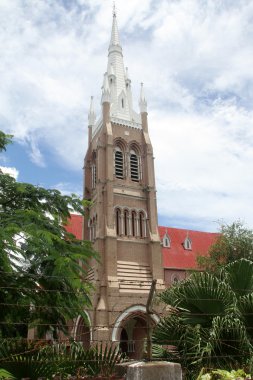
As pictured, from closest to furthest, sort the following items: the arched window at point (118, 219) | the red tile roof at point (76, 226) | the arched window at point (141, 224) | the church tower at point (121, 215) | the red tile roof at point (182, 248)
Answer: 1. the church tower at point (121, 215)
2. the arched window at point (118, 219)
3. the arched window at point (141, 224)
4. the red tile roof at point (182, 248)
5. the red tile roof at point (76, 226)

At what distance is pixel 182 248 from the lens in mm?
37219

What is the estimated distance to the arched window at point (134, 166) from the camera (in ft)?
108

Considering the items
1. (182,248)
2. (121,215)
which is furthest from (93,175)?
(182,248)

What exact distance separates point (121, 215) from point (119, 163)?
4.82 meters

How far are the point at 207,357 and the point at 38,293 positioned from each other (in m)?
4.09

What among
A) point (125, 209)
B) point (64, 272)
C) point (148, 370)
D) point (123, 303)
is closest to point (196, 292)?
point (64, 272)

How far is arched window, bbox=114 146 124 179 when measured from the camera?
32344mm

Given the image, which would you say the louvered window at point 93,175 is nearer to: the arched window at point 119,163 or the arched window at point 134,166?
the arched window at point 119,163

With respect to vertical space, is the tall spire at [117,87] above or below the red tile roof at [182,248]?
above

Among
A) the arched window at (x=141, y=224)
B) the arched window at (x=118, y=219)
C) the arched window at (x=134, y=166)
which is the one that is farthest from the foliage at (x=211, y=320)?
the arched window at (x=134, y=166)

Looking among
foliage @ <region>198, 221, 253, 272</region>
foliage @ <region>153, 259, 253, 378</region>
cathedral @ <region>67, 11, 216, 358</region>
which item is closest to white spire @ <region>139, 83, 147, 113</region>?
cathedral @ <region>67, 11, 216, 358</region>

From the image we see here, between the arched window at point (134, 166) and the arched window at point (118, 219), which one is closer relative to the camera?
the arched window at point (118, 219)

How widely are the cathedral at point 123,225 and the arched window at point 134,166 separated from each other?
0.28 feet

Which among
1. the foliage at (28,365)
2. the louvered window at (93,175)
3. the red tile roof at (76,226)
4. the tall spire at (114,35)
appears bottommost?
the foliage at (28,365)
